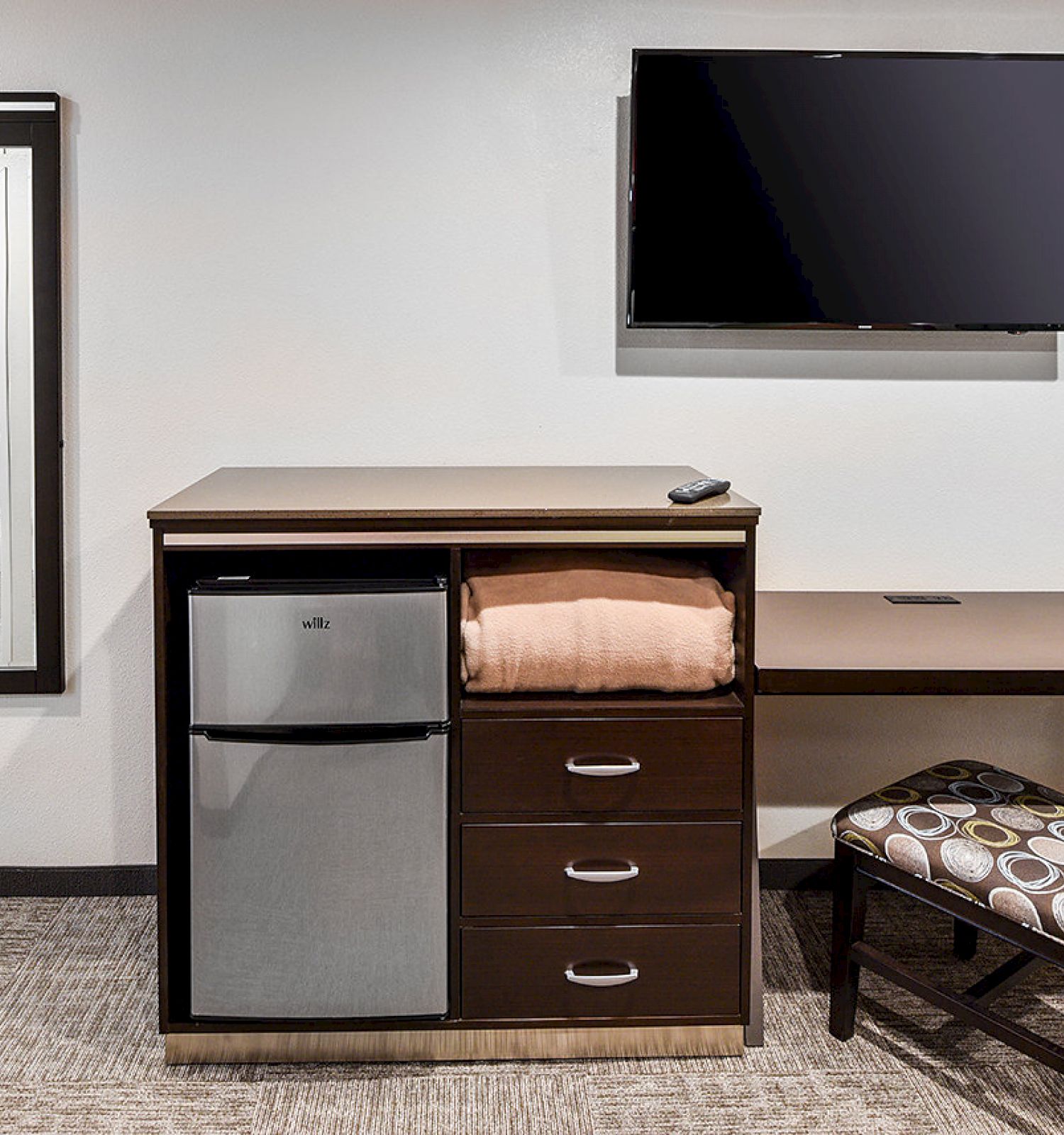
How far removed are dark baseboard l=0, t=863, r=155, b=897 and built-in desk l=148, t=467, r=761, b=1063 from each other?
64 centimetres

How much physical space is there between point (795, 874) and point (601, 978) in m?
0.82

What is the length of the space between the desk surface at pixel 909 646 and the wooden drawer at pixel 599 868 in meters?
0.30

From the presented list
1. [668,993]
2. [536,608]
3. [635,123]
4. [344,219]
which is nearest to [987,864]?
[668,993]

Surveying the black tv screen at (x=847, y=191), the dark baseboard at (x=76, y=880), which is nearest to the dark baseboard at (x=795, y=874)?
the black tv screen at (x=847, y=191)

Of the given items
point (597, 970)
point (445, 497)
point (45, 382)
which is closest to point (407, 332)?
point (445, 497)

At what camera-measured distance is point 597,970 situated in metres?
2.06

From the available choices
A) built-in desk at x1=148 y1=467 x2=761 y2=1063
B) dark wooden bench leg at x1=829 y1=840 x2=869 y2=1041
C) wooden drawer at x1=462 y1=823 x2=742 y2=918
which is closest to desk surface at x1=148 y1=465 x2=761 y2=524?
built-in desk at x1=148 y1=467 x2=761 y2=1063

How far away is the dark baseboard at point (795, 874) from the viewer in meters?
2.73

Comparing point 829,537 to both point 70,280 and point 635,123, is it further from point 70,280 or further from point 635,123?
point 70,280

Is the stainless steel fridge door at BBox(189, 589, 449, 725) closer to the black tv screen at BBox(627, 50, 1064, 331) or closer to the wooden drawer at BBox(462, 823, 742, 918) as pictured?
the wooden drawer at BBox(462, 823, 742, 918)

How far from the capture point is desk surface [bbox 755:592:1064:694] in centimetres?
192

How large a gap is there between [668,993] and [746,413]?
1.19 metres

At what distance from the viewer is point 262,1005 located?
Result: 204 cm

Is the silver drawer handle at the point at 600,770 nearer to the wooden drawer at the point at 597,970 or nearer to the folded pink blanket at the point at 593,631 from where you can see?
the folded pink blanket at the point at 593,631
